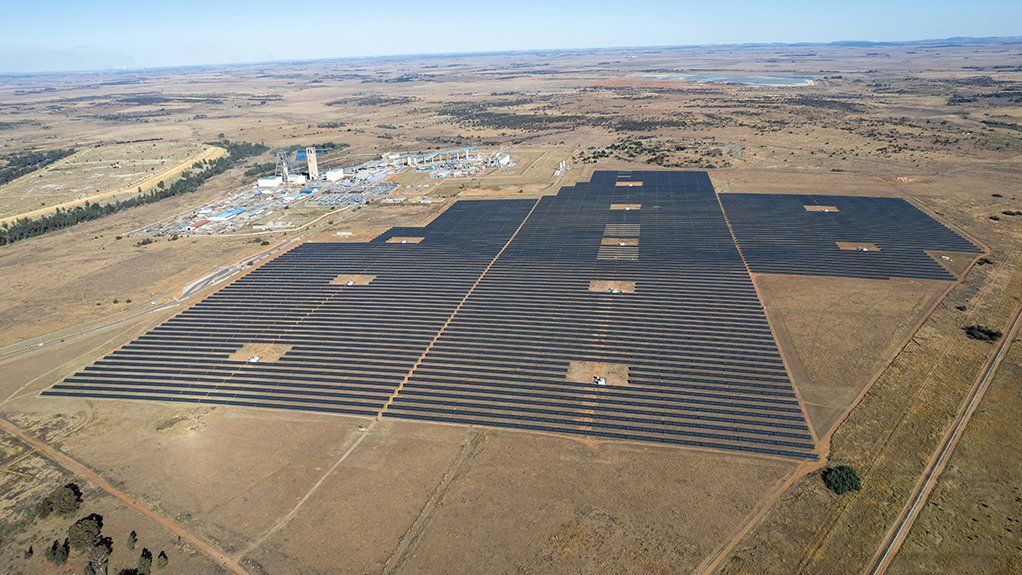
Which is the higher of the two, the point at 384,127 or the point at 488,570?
the point at 384,127

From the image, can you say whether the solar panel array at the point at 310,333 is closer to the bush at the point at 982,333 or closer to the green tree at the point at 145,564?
the green tree at the point at 145,564

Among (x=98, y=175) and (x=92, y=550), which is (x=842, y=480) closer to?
(x=92, y=550)

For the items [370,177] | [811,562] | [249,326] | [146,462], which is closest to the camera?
[811,562]

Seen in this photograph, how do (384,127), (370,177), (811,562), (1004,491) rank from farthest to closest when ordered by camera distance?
(384,127)
(370,177)
(1004,491)
(811,562)

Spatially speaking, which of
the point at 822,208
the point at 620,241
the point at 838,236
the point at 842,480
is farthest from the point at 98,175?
the point at 842,480

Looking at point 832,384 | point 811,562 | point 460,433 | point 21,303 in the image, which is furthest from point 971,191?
point 21,303

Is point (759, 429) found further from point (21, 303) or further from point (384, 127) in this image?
point (384, 127)

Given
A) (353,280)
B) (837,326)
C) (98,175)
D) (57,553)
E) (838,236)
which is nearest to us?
(57,553)
